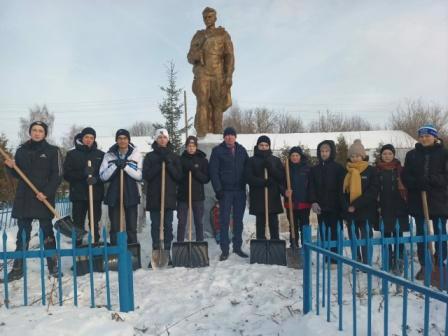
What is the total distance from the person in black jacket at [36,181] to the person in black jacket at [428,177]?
413 cm

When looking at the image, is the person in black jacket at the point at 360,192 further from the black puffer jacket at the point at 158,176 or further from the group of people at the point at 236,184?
the black puffer jacket at the point at 158,176

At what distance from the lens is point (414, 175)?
4.33m

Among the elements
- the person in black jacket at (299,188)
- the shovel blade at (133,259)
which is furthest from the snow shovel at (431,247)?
the shovel blade at (133,259)

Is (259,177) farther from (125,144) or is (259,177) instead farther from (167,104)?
(167,104)

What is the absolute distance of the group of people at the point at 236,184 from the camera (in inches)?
172

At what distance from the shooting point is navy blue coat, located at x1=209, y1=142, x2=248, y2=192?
17.6ft

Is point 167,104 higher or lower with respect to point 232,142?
higher

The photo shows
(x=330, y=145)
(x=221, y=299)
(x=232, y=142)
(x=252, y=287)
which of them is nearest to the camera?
(x=221, y=299)

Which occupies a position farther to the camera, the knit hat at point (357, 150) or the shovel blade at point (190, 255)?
the shovel blade at point (190, 255)

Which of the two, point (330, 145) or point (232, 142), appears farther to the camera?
point (232, 142)

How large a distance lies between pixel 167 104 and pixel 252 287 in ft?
47.9

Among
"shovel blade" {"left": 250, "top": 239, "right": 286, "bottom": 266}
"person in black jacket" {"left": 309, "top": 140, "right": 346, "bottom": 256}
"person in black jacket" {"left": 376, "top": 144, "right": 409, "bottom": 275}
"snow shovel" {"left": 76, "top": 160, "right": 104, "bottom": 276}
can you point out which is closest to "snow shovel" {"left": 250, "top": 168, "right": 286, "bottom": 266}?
"shovel blade" {"left": 250, "top": 239, "right": 286, "bottom": 266}

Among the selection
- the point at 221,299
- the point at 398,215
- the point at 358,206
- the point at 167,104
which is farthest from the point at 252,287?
the point at 167,104

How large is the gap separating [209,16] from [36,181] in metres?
4.27
